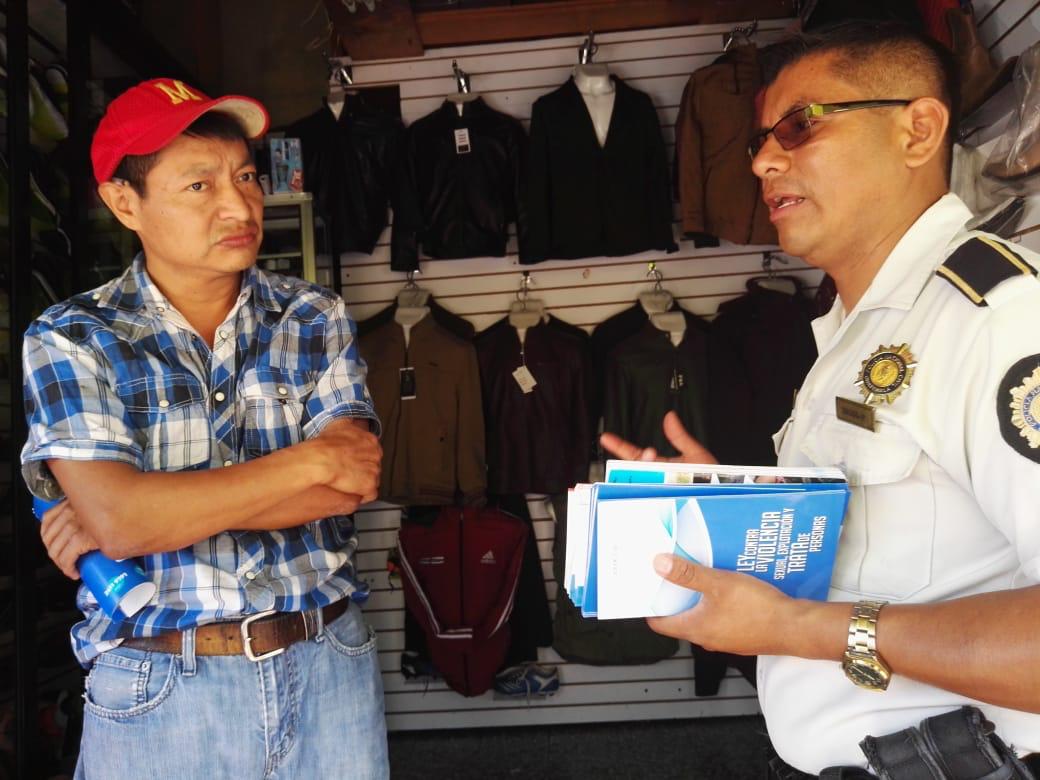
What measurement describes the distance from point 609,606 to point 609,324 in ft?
9.18

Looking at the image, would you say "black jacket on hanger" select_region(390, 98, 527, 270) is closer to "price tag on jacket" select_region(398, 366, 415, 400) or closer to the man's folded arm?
"price tag on jacket" select_region(398, 366, 415, 400)

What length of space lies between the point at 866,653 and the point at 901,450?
284mm

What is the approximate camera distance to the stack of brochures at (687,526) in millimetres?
961

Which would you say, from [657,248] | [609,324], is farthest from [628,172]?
[609,324]

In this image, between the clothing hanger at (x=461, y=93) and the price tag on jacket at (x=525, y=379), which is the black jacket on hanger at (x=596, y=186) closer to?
the clothing hanger at (x=461, y=93)

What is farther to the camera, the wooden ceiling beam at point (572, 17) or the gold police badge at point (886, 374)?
the wooden ceiling beam at point (572, 17)

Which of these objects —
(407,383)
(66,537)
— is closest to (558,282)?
(407,383)

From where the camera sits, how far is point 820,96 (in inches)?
52.2

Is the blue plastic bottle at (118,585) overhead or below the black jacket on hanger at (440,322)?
below

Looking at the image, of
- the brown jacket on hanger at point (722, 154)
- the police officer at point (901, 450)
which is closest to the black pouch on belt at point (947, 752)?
the police officer at point (901, 450)

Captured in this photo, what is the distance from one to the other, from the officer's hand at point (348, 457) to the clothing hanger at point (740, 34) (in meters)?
2.93

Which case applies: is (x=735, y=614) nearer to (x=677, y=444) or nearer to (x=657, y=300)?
(x=677, y=444)

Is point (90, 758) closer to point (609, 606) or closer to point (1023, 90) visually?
point (609, 606)

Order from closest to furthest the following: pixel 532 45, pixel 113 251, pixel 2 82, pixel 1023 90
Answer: pixel 1023 90 < pixel 2 82 < pixel 113 251 < pixel 532 45
